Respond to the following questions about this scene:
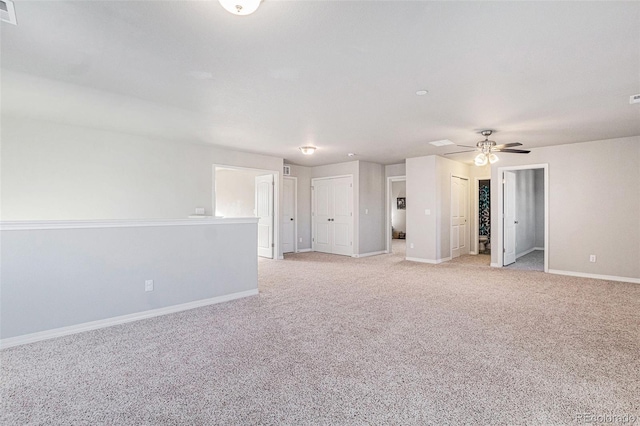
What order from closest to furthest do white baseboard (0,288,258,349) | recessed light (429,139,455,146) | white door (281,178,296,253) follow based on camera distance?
1. white baseboard (0,288,258,349)
2. recessed light (429,139,455,146)
3. white door (281,178,296,253)

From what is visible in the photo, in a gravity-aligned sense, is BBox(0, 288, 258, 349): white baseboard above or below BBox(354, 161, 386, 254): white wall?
below

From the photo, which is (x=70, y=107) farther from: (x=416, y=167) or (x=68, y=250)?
(x=416, y=167)

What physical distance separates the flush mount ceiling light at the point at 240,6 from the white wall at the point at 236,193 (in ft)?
22.1

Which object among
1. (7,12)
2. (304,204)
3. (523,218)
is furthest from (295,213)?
(7,12)

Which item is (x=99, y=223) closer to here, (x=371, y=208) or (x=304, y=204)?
(x=304, y=204)

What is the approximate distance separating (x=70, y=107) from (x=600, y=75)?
5571 mm

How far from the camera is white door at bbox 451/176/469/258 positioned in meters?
7.86

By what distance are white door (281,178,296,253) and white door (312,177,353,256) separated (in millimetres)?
662

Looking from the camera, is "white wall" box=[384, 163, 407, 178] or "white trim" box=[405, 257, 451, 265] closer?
"white trim" box=[405, 257, 451, 265]

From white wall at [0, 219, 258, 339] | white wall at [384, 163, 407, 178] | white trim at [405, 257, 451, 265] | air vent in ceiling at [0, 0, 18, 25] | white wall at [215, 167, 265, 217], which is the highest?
air vent in ceiling at [0, 0, 18, 25]

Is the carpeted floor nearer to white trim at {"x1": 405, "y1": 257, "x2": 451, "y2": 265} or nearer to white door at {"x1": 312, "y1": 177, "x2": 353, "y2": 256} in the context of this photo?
white trim at {"x1": 405, "y1": 257, "x2": 451, "y2": 265}

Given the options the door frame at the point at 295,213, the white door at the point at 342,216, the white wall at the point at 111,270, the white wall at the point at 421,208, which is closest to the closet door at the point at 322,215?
the white door at the point at 342,216

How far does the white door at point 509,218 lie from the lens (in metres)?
6.79

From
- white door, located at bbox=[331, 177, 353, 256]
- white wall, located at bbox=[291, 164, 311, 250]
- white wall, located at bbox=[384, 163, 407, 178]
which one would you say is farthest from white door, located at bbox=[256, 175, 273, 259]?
white wall, located at bbox=[384, 163, 407, 178]
